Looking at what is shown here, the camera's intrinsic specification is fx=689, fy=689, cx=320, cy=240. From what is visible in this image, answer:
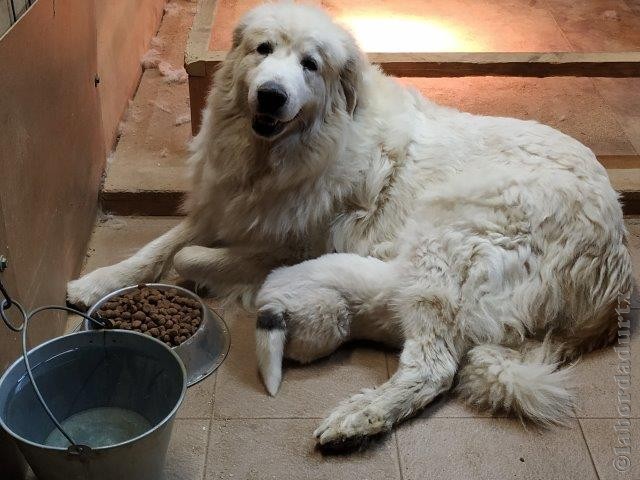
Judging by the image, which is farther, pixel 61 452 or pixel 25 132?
pixel 25 132

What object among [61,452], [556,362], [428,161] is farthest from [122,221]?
[556,362]

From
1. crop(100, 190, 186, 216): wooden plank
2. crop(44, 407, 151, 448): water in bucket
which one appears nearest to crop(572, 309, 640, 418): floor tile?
crop(44, 407, 151, 448): water in bucket

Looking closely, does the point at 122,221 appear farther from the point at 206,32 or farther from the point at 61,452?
the point at 61,452

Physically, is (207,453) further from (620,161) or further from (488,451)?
(620,161)

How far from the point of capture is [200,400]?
8.14ft

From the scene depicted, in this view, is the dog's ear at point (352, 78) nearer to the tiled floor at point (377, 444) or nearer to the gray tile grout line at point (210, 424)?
the tiled floor at point (377, 444)

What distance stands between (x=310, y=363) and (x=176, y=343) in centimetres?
52

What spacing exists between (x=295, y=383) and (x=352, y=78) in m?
1.20

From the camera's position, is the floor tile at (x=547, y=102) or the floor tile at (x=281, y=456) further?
the floor tile at (x=547, y=102)

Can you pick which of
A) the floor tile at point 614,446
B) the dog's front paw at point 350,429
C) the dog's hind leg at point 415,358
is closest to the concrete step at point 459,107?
the dog's hind leg at point 415,358

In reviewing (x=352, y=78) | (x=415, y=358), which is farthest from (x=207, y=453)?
(x=352, y=78)

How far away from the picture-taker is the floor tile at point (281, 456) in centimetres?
222

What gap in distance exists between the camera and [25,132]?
225 centimetres

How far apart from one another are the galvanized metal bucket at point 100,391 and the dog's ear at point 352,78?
4.06 feet
